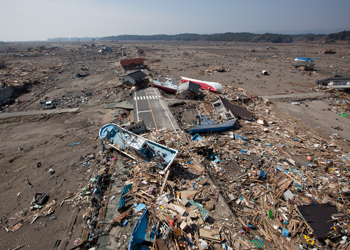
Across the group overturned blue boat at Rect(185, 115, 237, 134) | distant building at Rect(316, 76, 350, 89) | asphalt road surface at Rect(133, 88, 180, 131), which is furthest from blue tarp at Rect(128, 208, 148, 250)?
distant building at Rect(316, 76, 350, 89)

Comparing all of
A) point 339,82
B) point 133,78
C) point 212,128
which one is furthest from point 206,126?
point 339,82

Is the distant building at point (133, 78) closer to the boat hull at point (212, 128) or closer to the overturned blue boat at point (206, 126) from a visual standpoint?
the overturned blue boat at point (206, 126)

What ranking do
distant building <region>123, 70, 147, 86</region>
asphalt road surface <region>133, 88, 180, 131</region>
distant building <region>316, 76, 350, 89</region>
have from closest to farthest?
asphalt road surface <region>133, 88, 180, 131</region> → distant building <region>316, 76, 350, 89</region> → distant building <region>123, 70, 147, 86</region>

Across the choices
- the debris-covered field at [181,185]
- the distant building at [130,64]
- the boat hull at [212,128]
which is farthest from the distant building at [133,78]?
the boat hull at [212,128]

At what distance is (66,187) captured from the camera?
518 inches

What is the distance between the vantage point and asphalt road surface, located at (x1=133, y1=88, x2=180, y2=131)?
2098cm

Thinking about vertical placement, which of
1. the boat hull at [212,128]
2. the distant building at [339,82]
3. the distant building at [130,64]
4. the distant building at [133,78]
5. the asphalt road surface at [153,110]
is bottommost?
the boat hull at [212,128]

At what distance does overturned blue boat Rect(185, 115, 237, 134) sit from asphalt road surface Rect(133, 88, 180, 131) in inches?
80.8

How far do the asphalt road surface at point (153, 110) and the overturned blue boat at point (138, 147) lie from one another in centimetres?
465

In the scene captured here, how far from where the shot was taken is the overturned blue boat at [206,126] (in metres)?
19.2

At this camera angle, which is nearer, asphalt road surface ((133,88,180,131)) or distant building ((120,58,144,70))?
asphalt road surface ((133,88,180,131))

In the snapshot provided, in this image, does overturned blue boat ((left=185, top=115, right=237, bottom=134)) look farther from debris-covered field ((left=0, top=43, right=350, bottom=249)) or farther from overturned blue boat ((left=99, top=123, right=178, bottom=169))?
overturned blue boat ((left=99, top=123, right=178, bottom=169))

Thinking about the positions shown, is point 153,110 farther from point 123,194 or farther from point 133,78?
point 123,194

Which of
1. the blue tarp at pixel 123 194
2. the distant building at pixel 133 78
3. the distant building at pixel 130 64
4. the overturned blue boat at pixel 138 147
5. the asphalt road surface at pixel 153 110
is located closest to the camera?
the blue tarp at pixel 123 194
